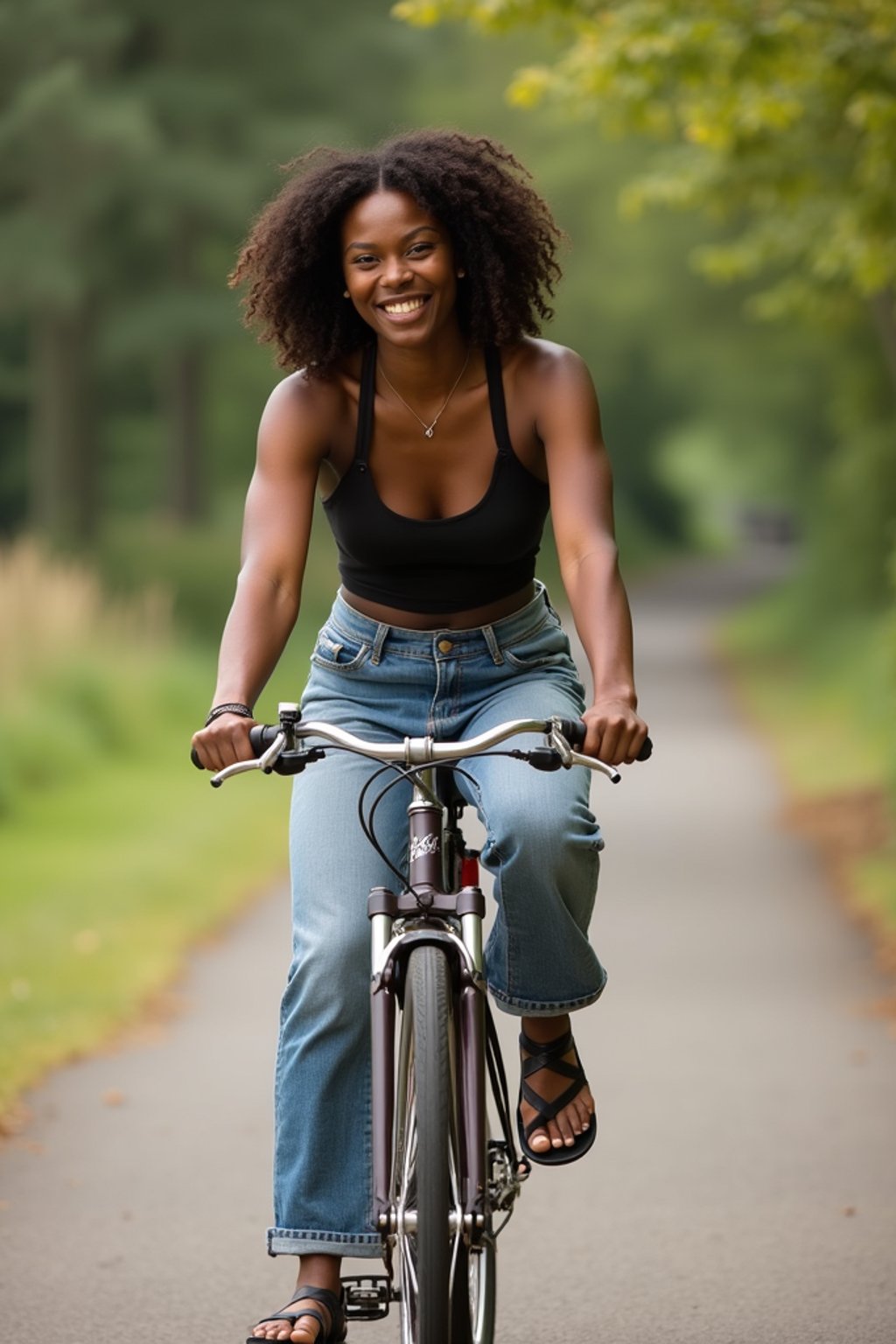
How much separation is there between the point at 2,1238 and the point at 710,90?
673 centimetres

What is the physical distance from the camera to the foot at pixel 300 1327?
3930 mm

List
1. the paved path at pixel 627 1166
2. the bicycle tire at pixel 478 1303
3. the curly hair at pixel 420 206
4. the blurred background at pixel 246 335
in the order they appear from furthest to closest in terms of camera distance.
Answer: the blurred background at pixel 246 335
the paved path at pixel 627 1166
the curly hair at pixel 420 206
the bicycle tire at pixel 478 1303

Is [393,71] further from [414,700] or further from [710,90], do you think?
[414,700]

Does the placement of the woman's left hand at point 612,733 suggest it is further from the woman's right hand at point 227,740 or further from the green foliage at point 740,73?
the green foliage at point 740,73

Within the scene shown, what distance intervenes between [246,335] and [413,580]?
2050 cm

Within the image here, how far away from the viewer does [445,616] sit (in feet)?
13.7

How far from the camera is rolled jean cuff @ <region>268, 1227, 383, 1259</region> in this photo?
158 inches

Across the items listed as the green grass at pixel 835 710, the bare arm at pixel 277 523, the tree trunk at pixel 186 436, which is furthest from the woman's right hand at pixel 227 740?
the tree trunk at pixel 186 436

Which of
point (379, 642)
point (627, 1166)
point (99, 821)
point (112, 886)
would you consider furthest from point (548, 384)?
point (99, 821)

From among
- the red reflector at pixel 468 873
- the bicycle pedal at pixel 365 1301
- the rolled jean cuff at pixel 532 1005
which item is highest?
the red reflector at pixel 468 873

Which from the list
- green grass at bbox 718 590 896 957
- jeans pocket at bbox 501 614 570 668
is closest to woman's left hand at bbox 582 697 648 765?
jeans pocket at bbox 501 614 570 668

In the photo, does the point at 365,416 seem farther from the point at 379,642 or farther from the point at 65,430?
the point at 65,430

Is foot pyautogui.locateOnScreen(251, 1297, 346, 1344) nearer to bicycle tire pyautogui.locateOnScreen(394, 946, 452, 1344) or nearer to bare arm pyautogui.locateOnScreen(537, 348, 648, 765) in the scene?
bicycle tire pyautogui.locateOnScreen(394, 946, 452, 1344)

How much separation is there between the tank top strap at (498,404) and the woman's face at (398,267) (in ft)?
0.39
